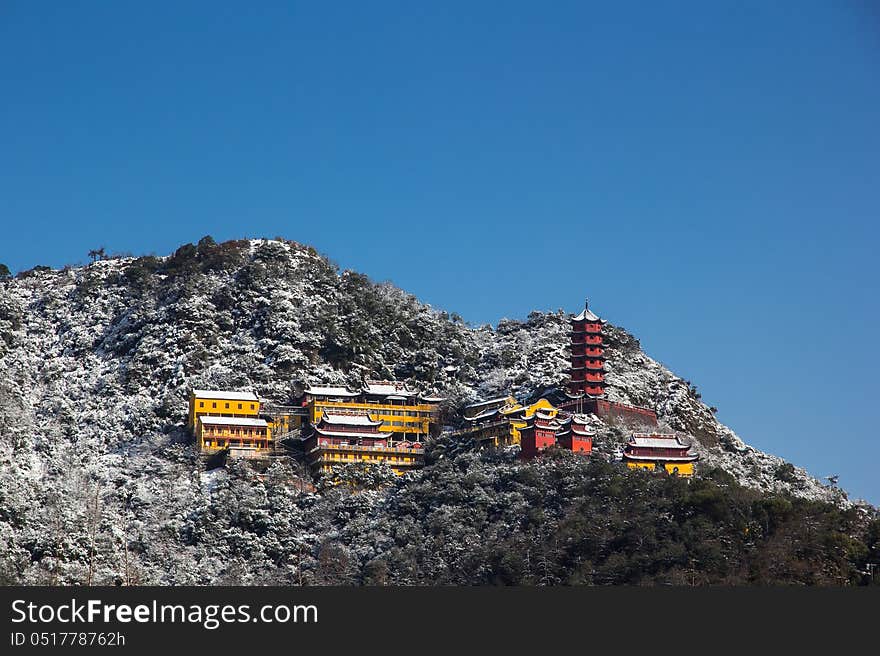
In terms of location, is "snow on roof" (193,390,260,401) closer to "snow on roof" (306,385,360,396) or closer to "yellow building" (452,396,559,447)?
"snow on roof" (306,385,360,396)

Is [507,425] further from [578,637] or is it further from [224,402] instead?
[578,637]

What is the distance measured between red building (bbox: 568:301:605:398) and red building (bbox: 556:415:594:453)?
10.1 m

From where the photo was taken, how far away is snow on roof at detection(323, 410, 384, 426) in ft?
408

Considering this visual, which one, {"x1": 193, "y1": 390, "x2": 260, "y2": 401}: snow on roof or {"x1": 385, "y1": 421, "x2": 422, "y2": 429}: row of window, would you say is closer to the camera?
{"x1": 193, "y1": 390, "x2": 260, "y2": 401}: snow on roof

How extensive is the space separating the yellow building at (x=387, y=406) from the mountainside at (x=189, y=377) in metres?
3.75

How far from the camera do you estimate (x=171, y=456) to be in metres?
123

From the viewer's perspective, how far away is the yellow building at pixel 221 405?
126m

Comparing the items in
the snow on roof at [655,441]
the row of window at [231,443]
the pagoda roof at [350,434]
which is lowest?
the snow on roof at [655,441]

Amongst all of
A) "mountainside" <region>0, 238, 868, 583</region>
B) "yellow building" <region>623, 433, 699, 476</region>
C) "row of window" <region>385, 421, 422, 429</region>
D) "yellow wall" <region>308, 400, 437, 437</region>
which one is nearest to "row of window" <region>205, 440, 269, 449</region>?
"mountainside" <region>0, 238, 868, 583</region>

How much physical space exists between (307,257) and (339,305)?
10.8 meters

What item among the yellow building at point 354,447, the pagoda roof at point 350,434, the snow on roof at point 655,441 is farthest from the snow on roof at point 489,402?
the snow on roof at point 655,441

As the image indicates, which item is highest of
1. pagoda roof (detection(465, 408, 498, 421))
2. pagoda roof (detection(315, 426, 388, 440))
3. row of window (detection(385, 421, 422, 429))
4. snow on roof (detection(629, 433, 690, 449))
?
row of window (detection(385, 421, 422, 429))

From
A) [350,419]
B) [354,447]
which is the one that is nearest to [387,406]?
[350,419]

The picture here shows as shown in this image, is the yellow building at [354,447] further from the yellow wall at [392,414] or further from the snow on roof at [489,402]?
the snow on roof at [489,402]
